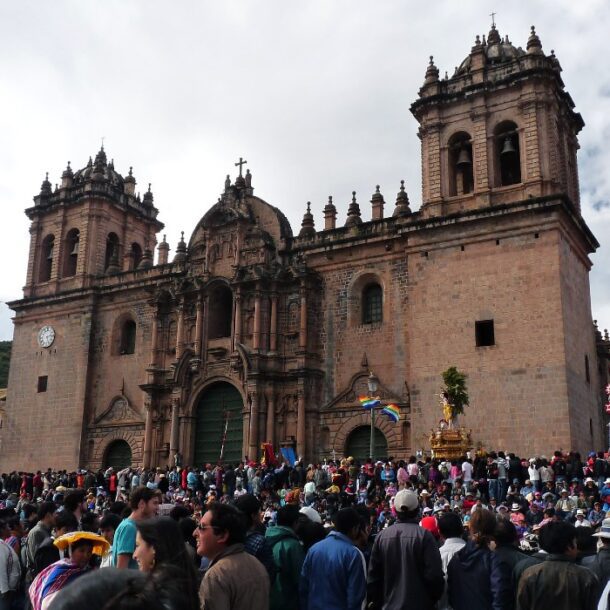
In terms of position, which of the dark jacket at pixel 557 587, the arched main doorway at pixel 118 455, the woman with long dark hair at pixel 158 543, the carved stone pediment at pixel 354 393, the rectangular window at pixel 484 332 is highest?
the rectangular window at pixel 484 332

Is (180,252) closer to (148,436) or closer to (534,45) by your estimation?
(148,436)

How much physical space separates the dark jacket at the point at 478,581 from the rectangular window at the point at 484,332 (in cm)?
1875

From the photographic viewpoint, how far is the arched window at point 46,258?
118 feet

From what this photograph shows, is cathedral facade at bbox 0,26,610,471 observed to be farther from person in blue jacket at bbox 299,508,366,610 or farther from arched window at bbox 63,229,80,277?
person in blue jacket at bbox 299,508,366,610

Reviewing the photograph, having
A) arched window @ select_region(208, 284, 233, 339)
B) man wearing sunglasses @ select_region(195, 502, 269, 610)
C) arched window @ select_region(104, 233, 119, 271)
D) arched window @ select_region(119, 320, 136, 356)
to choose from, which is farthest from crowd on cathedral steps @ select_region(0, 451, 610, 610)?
arched window @ select_region(104, 233, 119, 271)

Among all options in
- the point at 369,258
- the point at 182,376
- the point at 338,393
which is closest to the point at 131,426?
the point at 182,376

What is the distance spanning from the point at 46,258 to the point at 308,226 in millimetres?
14146

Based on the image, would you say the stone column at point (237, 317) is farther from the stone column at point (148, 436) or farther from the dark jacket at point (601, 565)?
the dark jacket at point (601, 565)

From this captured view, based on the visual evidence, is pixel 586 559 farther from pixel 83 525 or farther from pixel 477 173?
pixel 477 173

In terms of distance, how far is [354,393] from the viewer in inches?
1044

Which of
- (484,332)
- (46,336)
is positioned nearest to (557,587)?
(484,332)

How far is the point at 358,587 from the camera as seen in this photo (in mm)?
5672

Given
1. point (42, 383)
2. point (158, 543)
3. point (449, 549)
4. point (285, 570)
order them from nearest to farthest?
point (158, 543)
point (285, 570)
point (449, 549)
point (42, 383)

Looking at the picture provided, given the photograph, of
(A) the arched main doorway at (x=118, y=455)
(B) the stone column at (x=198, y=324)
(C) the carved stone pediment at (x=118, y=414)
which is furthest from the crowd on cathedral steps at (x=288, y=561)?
(A) the arched main doorway at (x=118, y=455)
